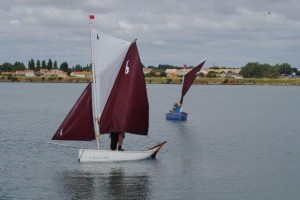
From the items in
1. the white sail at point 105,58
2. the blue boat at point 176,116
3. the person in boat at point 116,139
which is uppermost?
the white sail at point 105,58

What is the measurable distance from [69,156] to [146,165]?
6531 mm

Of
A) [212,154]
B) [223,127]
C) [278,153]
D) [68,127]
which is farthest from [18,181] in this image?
[223,127]

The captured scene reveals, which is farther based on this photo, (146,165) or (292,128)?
(292,128)

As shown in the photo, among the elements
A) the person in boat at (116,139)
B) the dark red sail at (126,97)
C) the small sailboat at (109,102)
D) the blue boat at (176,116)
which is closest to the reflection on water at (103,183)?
the small sailboat at (109,102)

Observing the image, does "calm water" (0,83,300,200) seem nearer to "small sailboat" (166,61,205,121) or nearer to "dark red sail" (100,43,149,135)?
"dark red sail" (100,43,149,135)

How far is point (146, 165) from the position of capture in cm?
3838

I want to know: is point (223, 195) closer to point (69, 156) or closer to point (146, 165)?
point (146, 165)

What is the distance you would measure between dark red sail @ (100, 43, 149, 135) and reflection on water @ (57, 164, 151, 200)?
2.54m

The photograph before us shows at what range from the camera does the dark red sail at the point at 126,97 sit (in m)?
38.1

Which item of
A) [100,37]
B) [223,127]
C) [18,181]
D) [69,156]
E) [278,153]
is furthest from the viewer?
[223,127]

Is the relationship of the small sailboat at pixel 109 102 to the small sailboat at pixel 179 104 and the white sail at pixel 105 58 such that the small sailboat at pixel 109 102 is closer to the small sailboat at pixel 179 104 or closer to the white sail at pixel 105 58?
the white sail at pixel 105 58

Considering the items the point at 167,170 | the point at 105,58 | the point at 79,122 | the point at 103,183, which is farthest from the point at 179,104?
the point at 103,183

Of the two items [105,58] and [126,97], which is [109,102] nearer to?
[126,97]

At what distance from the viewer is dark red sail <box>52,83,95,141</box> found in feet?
122
